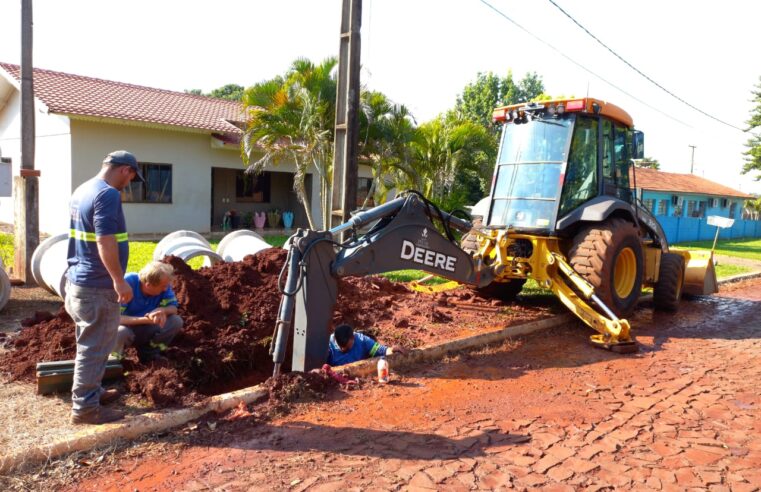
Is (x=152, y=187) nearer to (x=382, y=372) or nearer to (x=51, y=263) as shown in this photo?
(x=51, y=263)

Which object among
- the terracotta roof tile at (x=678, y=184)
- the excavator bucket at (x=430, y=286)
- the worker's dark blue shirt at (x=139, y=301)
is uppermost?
the terracotta roof tile at (x=678, y=184)

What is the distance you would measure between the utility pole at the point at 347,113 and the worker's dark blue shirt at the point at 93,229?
5.08m

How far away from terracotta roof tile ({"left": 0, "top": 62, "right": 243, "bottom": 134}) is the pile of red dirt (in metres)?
10.9

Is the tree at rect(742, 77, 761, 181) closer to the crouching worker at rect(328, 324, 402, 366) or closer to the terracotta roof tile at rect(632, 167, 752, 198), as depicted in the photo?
the terracotta roof tile at rect(632, 167, 752, 198)

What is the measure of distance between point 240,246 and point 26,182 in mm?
3438

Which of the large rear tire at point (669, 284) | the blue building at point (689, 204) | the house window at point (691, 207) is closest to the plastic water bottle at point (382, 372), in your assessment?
the large rear tire at point (669, 284)

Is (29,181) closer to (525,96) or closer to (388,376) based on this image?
(388,376)

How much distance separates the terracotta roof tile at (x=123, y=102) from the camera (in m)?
16.0

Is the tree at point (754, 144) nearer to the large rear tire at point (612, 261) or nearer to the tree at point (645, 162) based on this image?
the tree at point (645, 162)

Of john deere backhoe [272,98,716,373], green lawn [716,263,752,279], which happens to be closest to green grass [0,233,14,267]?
john deere backhoe [272,98,716,373]

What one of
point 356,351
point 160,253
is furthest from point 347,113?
point 356,351

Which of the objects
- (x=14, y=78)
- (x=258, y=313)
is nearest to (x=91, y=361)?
(x=258, y=313)

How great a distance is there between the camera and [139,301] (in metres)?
5.24

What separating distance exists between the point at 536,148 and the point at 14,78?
16.2m
